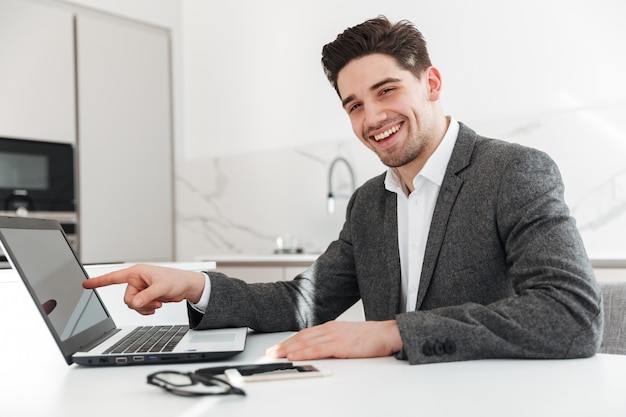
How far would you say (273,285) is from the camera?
5.19ft

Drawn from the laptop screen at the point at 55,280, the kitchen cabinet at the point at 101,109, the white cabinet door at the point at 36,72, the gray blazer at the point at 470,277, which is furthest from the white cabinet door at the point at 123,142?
the laptop screen at the point at 55,280

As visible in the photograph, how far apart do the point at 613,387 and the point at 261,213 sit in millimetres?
3846

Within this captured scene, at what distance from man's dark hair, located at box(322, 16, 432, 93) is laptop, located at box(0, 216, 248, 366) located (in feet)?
2.31

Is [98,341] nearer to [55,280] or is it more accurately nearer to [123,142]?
[55,280]

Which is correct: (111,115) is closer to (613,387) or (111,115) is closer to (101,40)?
(101,40)

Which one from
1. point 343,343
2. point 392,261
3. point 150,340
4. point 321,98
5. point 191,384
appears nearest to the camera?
point 191,384

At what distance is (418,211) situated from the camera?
1.68 meters

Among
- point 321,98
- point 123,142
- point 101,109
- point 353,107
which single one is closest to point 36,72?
point 101,109

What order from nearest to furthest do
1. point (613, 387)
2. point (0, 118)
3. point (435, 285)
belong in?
point (613, 387) → point (435, 285) → point (0, 118)

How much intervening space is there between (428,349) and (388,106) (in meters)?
0.77

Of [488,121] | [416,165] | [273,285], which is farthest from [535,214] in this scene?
[488,121]

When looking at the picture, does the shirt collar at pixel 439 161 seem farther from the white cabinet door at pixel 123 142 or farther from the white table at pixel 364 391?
the white cabinet door at pixel 123 142

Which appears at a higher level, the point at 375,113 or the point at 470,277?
the point at 375,113

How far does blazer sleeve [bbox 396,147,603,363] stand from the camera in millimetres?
1085
